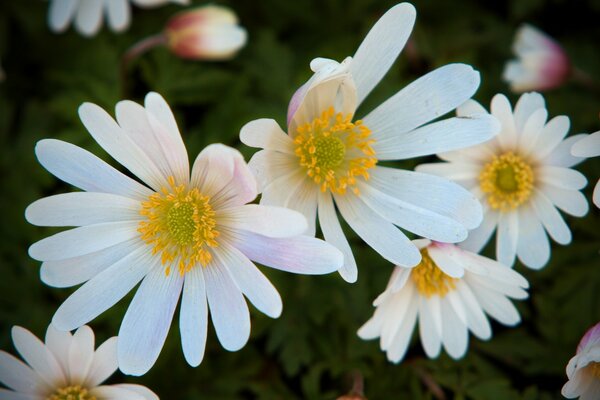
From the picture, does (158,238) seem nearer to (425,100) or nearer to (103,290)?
(103,290)

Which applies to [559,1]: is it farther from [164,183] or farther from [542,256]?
[164,183]

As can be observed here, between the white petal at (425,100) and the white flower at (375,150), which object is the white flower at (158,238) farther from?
the white petal at (425,100)

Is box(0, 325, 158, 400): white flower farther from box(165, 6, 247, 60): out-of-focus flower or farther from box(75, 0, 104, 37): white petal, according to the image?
box(75, 0, 104, 37): white petal

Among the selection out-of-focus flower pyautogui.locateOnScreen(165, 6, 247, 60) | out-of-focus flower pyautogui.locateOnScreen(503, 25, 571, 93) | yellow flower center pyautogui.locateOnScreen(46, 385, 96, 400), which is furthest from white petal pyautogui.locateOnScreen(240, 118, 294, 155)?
out-of-focus flower pyautogui.locateOnScreen(503, 25, 571, 93)

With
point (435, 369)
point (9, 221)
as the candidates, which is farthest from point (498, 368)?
point (9, 221)

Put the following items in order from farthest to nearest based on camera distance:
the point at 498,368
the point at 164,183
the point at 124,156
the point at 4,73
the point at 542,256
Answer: the point at 4,73 < the point at 498,368 < the point at 542,256 < the point at 164,183 < the point at 124,156

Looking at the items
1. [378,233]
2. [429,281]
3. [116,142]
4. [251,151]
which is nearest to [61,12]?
[251,151]

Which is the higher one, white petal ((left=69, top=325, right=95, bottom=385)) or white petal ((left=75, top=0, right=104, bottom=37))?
white petal ((left=75, top=0, right=104, bottom=37))
